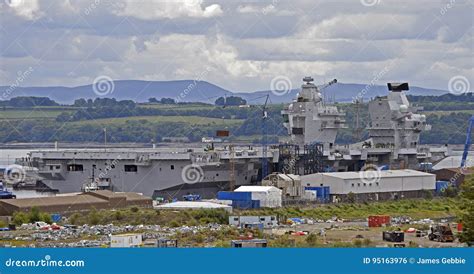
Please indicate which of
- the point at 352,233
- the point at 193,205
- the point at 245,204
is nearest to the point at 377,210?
the point at 245,204

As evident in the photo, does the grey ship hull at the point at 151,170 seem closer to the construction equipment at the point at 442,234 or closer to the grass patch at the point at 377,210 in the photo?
the grass patch at the point at 377,210

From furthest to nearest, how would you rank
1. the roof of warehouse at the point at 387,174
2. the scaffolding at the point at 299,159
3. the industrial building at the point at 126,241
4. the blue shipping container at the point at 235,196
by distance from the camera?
1. the scaffolding at the point at 299,159
2. the roof of warehouse at the point at 387,174
3. the blue shipping container at the point at 235,196
4. the industrial building at the point at 126,241

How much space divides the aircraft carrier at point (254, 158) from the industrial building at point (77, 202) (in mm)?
4443

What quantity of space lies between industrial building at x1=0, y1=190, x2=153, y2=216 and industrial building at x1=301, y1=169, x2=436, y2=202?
994cm

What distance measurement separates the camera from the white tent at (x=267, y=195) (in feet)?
174

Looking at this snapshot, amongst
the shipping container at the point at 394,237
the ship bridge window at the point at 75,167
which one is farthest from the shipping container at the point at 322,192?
the shipping container at the point at 394,237

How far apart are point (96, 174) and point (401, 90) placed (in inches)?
849

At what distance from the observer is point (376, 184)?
61031 mm

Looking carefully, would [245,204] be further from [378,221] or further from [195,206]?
[378,221]

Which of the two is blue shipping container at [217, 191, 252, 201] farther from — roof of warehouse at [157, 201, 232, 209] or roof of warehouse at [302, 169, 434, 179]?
roof of warehouse at [302, 169, 434, 179]

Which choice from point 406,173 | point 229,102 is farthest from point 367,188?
point 229,102

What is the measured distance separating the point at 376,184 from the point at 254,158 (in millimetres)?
6372

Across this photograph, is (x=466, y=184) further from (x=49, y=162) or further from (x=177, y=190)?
(x=49, y=162)

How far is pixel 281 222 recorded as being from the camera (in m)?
46.3
